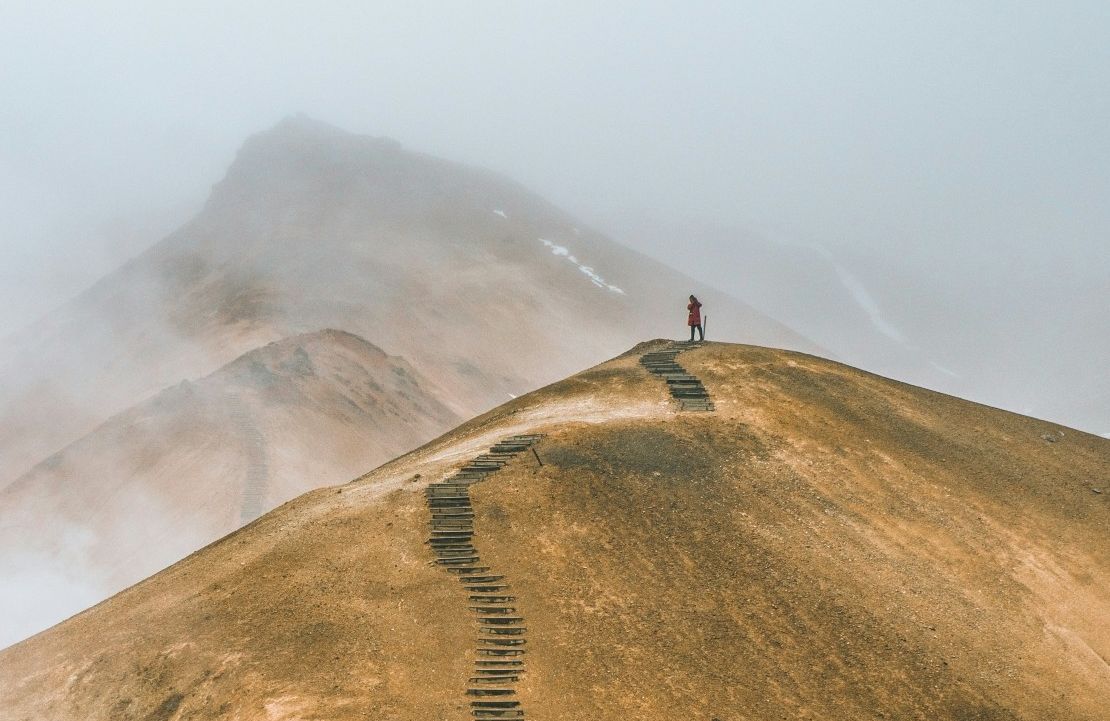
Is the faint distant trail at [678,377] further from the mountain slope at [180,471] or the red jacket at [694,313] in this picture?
the mountain slope at [180,471]

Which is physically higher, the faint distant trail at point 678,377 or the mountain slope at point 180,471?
the faint distant trail at point 678,377

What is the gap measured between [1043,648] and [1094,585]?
4382 mm

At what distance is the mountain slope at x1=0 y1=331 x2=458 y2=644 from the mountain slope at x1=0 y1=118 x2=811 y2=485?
1448 cm

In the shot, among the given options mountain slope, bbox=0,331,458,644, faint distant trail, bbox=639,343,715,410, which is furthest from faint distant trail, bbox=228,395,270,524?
faint distant trail, bbox=639,343,715,410

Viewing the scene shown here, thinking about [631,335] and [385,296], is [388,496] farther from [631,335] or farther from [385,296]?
[631,335]

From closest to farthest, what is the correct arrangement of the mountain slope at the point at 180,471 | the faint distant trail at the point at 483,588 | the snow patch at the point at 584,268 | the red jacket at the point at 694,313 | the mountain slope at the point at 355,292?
the faint distant trail at the point at 483,588, the red jacket at the point at 694,313, the mountain slope at the point at 180,471, the mountain slope at the point at 355,292, the snow patch at the point at 584,268

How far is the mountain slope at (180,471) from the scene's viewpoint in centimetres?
4941

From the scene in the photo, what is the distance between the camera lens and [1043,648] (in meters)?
21.9

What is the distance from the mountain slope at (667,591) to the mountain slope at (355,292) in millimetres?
59659

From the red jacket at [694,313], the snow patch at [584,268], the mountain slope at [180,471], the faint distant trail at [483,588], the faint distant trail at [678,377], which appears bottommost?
the mountain slope at [180,471]

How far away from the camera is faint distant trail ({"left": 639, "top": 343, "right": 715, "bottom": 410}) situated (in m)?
30.2

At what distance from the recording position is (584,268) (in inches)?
6058

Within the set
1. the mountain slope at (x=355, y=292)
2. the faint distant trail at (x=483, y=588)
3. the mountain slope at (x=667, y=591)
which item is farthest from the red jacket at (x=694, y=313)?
the mountain slope at (x=355, y=292)

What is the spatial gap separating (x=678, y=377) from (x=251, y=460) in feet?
109
